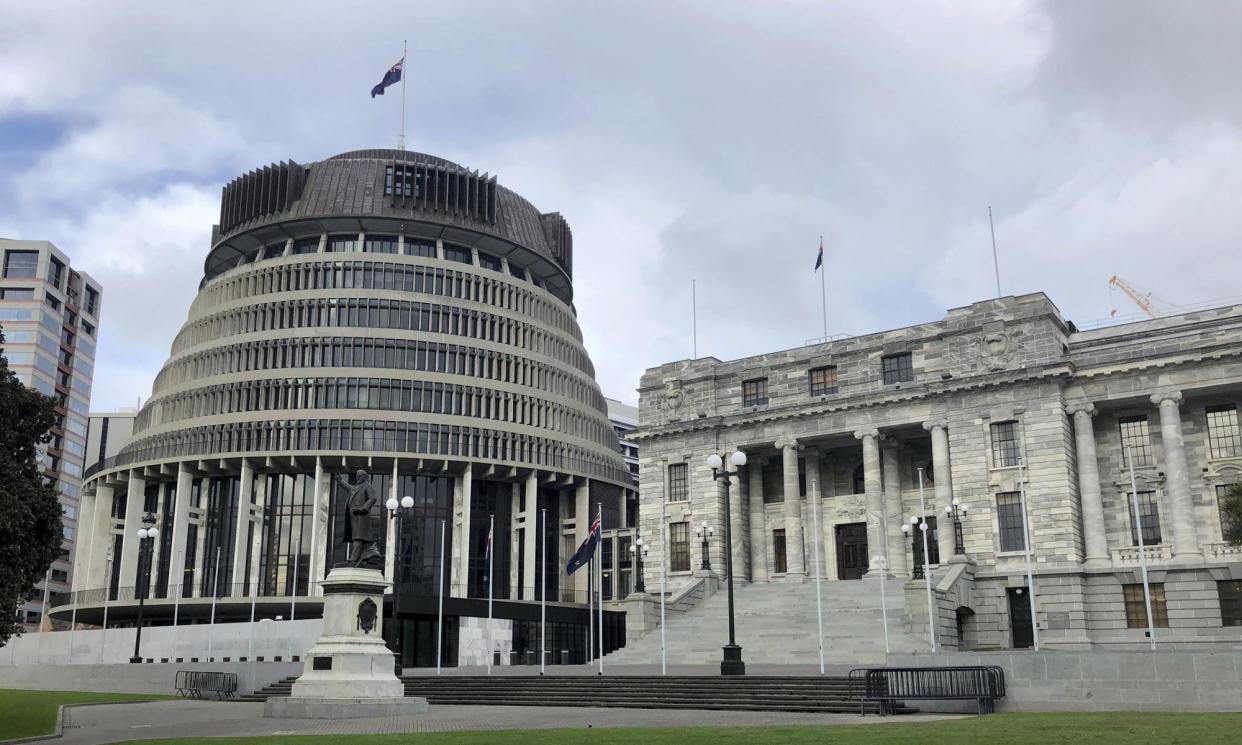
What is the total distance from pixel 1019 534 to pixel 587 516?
46.1m

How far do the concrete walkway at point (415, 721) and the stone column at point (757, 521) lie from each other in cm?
3200

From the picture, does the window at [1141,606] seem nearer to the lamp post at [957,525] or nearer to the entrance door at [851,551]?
the lamp post at [957,525]

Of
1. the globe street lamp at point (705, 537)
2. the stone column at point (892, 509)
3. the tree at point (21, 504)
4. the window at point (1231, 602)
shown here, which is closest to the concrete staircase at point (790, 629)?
the globe street lamp at point (705, 537)

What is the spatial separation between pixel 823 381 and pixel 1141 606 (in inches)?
828

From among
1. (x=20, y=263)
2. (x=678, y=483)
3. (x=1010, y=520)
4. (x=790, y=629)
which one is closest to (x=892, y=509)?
(x=1010, y=520)

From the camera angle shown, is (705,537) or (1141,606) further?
(705,537)

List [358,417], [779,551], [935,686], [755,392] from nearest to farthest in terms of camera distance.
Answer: [935,686] → [779,551] → [755,392] → [358,417]

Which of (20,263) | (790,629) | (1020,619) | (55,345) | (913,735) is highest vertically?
(20,263)

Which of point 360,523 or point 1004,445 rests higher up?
point 1004,445

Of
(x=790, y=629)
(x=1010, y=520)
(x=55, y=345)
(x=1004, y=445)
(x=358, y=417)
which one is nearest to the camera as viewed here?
(x=790, y=629)

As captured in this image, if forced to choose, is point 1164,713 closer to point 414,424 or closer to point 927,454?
point 927,454

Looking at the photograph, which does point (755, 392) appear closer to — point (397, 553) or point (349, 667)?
point (397, 553)

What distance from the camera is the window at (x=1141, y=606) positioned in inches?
2037

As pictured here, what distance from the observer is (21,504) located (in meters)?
27.8
